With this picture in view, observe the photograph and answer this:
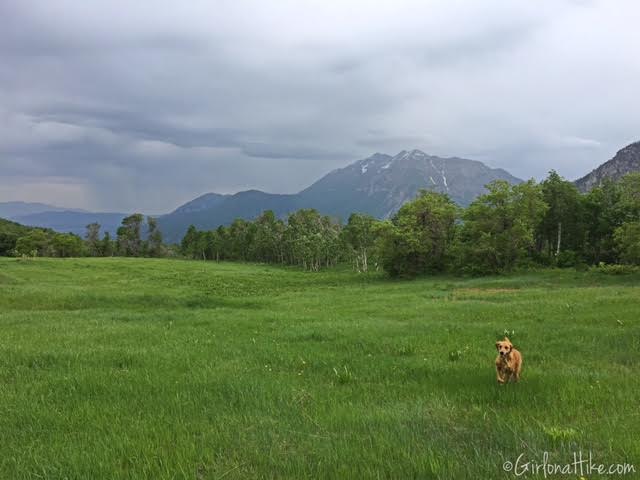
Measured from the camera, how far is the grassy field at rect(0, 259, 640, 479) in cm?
525

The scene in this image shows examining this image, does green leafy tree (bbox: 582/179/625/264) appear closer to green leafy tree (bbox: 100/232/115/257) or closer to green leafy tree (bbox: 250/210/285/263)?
green leafy tree (bbox: 250/210/285/263)

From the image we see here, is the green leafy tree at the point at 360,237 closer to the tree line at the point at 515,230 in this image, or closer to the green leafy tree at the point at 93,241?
the tree line at the point at 515,230

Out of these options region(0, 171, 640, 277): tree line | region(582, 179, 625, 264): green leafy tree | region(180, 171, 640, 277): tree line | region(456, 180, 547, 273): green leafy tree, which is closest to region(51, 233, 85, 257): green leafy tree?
region(0, 171, 640, 277): tree line

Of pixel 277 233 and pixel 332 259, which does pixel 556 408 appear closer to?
pixel 332 259

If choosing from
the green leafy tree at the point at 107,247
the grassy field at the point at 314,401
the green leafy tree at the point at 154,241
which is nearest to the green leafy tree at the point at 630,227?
the grassy field at the point at 314,401

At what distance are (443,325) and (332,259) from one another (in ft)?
325

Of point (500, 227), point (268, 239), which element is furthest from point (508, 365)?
point (268, 239)

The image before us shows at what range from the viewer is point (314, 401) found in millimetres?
7430

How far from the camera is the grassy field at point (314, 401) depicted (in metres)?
5.25

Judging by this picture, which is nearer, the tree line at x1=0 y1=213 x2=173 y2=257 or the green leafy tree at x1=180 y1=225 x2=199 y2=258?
the tree line at x1=0 y1=213 x2=173 y2=257

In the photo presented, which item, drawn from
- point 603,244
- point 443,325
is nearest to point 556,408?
point 443,325

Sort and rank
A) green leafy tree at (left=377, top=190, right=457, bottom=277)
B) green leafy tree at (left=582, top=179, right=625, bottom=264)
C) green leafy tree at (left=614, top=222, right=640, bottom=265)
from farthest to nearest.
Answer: green leafy tree at (left=582, top=179, right=625, bottom=264), green leafy tree at (left=377, top=190, right=457, bottom=277), green leafy tree at (left=614, top=222, right=640, bottom=265)

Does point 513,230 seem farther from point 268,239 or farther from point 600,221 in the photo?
point 268,239

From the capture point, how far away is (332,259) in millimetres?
115188
